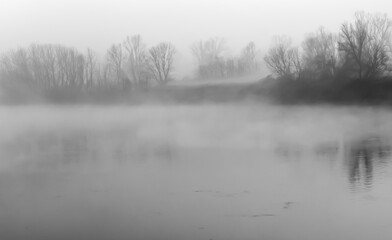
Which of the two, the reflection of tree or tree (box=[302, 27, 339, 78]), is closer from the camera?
the reflection of tree

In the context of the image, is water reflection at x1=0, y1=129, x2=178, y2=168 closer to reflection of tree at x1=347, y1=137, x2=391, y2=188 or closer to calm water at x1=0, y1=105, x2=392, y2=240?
calm water at x1=0, y1=105, x2=392, y2=240

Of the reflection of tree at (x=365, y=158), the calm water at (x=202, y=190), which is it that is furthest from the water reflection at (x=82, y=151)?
the reflection of tree at (x=365, y=158)

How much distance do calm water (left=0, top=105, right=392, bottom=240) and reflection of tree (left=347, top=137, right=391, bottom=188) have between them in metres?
0.02

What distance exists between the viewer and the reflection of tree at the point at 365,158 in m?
6.65

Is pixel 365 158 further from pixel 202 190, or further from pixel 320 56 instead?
pixel 320 56

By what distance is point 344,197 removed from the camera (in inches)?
220

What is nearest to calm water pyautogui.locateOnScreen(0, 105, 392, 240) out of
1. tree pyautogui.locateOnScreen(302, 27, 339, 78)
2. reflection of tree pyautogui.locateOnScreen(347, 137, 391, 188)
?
reflection of tree pyautogui.locateOnScreen(347, 137, 391, 188)

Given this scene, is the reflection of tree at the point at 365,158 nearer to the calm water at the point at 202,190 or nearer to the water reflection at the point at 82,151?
the calm water at the point at 202,190

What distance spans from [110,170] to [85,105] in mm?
18747

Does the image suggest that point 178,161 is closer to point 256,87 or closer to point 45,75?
point 45,75

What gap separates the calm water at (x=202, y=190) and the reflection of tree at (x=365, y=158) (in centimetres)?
2

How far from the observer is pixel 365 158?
27.9ft

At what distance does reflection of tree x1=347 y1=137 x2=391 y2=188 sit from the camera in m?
6.65

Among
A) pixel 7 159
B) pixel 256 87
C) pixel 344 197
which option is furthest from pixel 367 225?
pixel 256 87
